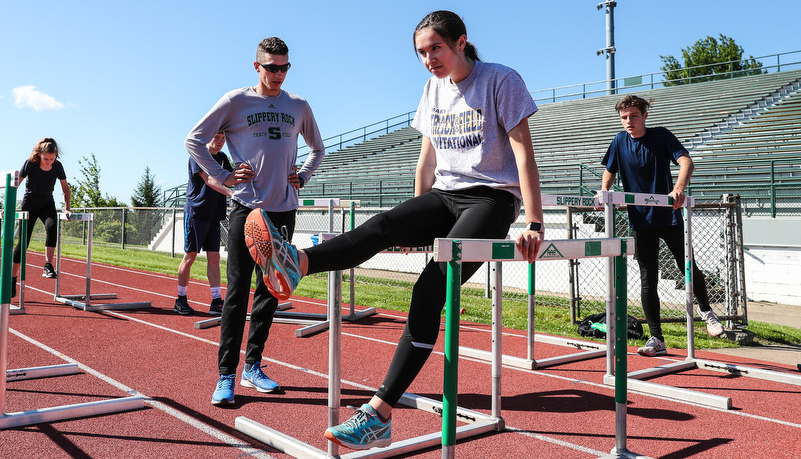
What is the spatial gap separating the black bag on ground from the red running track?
0.57m

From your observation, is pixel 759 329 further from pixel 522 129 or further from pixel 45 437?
pixel 45 437

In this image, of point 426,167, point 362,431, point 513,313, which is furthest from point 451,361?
point 513,313

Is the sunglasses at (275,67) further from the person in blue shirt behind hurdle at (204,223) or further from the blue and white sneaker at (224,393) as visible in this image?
the person in blue shirt behind hurdle at (204,223)

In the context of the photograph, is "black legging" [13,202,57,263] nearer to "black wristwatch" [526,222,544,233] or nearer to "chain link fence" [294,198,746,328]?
"chain link fence" [294,198,746,328]

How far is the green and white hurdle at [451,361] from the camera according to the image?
1.88m

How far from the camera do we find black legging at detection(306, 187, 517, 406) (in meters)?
2.21

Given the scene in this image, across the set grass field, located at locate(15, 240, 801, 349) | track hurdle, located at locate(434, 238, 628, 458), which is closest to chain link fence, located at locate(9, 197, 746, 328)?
grass field, located at locate(15, 240, 801, 349)

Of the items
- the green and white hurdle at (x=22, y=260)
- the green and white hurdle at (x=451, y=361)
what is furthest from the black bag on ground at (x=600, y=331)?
the green and white hurdle at (x=22, y=260)

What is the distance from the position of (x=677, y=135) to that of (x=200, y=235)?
Result: 51.2ft

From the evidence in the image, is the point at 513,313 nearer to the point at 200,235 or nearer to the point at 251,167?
the point at 200,235

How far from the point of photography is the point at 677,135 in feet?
58.1

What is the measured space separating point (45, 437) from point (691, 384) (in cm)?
390

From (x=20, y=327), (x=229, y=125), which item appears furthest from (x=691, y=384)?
(x=20, y=327)

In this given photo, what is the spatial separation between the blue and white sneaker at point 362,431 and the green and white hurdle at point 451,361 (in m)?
0.29
